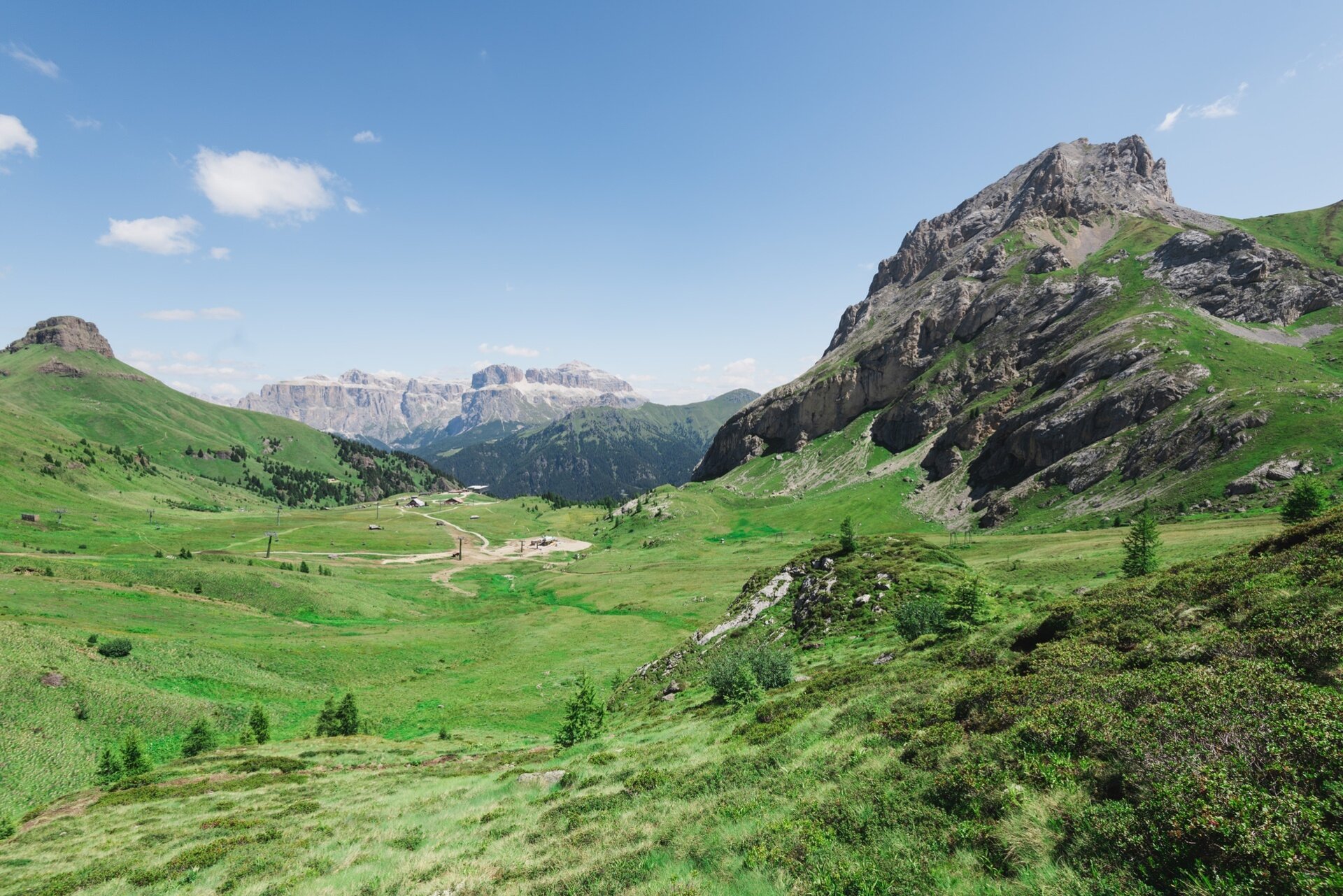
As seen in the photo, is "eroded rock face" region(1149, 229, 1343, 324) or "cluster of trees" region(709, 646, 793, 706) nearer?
"cluster of trees" region(709, 646, 793, 706)

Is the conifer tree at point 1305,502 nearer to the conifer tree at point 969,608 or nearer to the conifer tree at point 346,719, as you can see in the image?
the conifer tree at point 969,608

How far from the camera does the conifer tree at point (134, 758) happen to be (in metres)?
36.4

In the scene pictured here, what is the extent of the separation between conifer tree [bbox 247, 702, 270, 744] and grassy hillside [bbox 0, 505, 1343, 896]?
41.0 ft

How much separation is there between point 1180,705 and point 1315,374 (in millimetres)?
205809

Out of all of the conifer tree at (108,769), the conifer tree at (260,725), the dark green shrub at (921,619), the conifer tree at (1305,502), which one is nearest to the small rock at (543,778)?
the dark green shrub at (921,619)

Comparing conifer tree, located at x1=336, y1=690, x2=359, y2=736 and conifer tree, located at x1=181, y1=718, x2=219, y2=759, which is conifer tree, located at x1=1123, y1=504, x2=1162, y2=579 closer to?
conifer tree, located at x1=336, y1=690, x2=359, y2=736

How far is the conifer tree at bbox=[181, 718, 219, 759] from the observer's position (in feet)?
133

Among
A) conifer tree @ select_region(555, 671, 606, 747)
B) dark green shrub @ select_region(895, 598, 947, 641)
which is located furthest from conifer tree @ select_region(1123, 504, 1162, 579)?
conifer tree @ select_region(555, 671, 606, 747)

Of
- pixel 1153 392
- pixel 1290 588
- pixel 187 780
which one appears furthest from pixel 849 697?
pixel 1153 392

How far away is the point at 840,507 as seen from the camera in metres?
196

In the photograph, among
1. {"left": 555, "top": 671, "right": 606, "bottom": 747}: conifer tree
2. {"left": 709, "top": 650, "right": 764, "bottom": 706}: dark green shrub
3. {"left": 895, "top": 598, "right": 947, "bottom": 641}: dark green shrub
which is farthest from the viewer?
{"left": 555, "top": 671, "right": 606, "bottom": 747}: conifer tree

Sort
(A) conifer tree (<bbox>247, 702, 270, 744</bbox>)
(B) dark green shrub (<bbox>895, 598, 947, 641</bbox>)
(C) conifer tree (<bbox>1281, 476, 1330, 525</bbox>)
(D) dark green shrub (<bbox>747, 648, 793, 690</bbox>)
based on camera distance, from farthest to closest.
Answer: (A) conifer tree (<bbox>247, 702, 270, 744</bbox>)
(C) conifer tree (<bbox>1281, 476, 1330, 525</bbox>)
(B) dark green shrub (<bbox>895, 598, 947, 641</bbox>)
(D) dark green shrub (<bbox>747, 648, 793, 690</bbox>)

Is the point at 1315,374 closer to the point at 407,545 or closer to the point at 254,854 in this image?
the point at 254,854

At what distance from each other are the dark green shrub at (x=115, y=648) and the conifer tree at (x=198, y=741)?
17.9 m
